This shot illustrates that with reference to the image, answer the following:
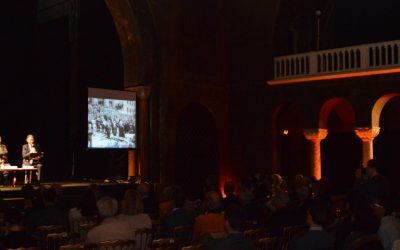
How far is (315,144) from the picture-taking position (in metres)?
15.0

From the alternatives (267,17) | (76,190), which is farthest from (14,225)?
(267,17)

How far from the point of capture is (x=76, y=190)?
12281 mm

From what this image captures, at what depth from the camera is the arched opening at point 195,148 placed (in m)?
14.9

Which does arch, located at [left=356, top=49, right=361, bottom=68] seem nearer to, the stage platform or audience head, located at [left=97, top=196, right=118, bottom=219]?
the stage platform

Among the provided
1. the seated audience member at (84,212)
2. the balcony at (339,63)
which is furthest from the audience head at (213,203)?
the balcony at (339,63)

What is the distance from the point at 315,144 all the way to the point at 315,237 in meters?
10.3

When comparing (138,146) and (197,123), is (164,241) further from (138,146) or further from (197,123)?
(197,123)

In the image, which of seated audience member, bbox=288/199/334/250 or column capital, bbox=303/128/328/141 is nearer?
seated audience member, bbox=288/199/334/250

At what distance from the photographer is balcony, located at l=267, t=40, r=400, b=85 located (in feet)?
43.7

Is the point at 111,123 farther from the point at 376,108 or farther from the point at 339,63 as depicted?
the point at 376,108

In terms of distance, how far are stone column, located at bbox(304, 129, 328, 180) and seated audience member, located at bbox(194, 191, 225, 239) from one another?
9.10m

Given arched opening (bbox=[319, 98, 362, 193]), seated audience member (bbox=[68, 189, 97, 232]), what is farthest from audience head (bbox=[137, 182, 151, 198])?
arched opening (bbox=[319, 98, 362, 193])

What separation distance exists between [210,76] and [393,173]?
6048 millimetres

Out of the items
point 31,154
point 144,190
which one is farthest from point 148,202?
point 31,154
